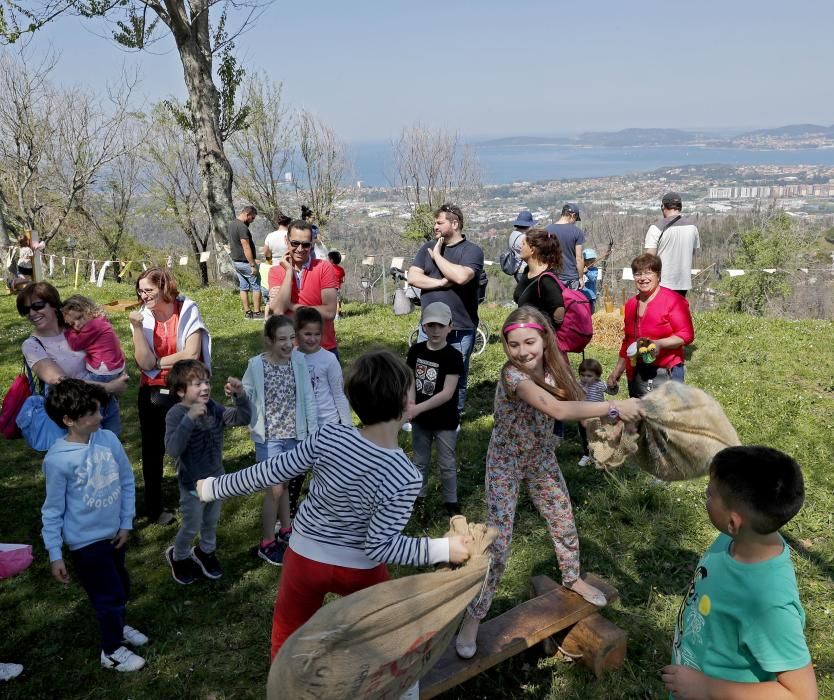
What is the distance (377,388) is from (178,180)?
42.2 m

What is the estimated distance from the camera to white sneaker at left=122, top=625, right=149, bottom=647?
382cm

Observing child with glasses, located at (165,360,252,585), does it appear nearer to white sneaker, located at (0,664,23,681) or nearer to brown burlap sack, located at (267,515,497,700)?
white sneaker, located at (0,664,23,681)

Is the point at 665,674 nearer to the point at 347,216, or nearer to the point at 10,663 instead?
the point at 10,663

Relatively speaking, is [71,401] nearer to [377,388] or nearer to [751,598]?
[377,388]

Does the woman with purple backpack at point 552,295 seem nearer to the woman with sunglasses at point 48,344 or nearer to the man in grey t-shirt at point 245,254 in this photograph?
the woman with sunglasses at point 48,344

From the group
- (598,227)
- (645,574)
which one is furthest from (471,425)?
(598,227)

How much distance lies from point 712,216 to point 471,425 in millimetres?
80008

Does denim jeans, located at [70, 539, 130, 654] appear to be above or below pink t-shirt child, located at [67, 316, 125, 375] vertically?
below

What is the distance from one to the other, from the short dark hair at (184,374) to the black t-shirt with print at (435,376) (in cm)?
154

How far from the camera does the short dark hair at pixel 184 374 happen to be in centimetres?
394

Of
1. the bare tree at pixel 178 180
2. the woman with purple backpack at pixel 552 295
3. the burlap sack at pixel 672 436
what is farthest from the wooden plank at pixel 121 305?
the bare tree at pixel 178 180

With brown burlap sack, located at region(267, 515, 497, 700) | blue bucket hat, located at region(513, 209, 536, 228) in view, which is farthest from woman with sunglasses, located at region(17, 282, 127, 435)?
blue bucket hat, located at region(513, 209, 536, 228)

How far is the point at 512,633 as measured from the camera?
10.9ft

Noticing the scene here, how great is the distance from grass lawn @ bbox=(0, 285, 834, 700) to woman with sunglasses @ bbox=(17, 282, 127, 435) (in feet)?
4.72
